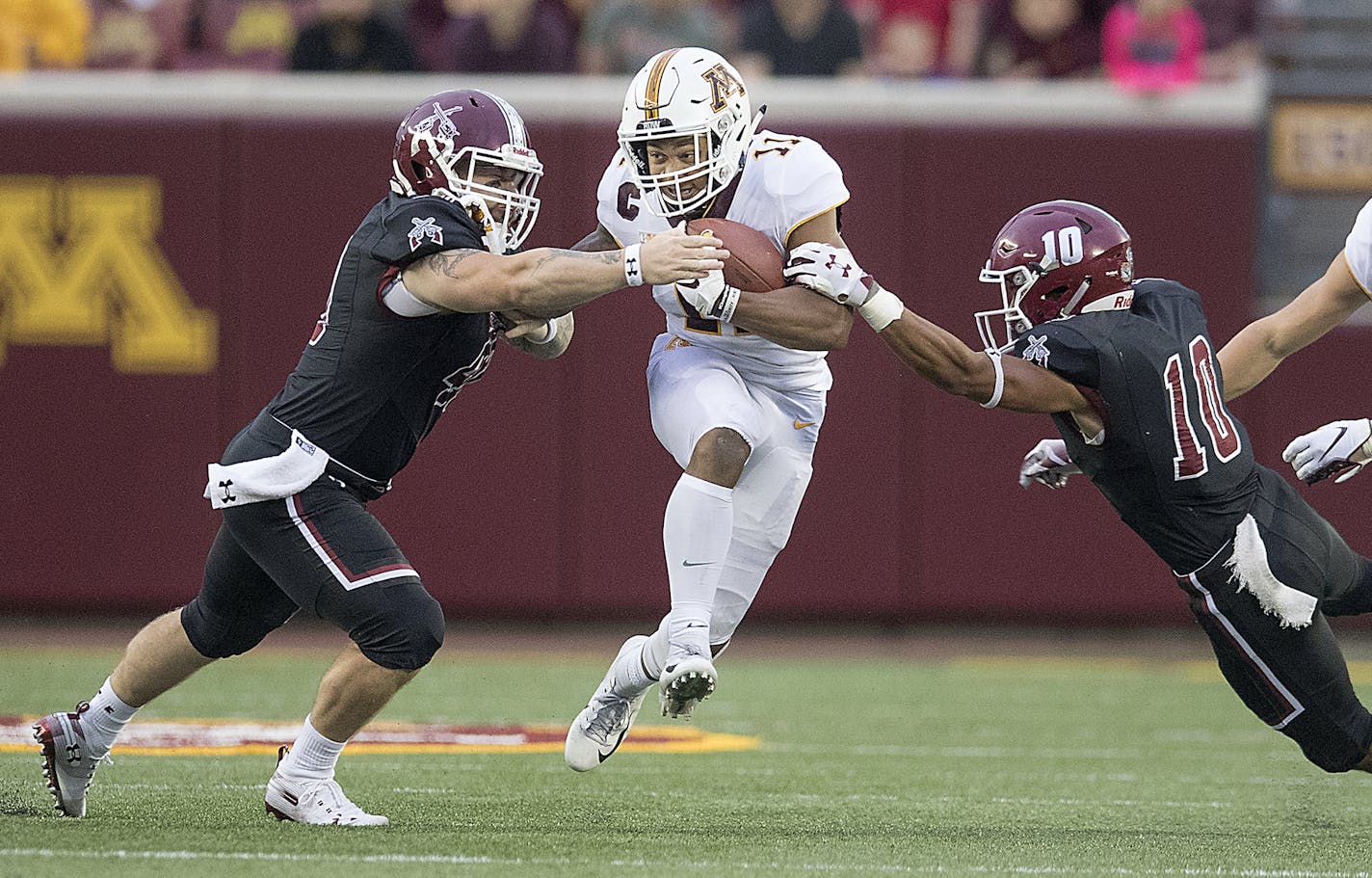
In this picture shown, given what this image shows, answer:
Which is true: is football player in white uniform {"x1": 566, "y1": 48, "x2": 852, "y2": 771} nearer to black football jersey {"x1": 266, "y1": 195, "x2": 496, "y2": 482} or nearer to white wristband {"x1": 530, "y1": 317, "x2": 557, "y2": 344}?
white wristband {"x1": 530, "y1": 317, "x2": 557, "y2": 344}

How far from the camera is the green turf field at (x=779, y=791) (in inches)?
161

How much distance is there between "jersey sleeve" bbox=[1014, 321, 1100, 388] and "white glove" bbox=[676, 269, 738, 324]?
0.69 metres

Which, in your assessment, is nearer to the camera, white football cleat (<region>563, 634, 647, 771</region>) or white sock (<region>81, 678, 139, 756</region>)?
white sock (<region>81, 678, 139, 756</region>)

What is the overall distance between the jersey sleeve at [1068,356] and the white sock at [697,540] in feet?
2.70

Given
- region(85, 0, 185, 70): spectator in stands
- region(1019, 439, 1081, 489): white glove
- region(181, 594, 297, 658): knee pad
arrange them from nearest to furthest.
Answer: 1. region(181, 594, 297, 658): knee pad
2. region(1019, 439, 1081, 489): white glove
3. region(85, 0, 185, 70): spectator in stands

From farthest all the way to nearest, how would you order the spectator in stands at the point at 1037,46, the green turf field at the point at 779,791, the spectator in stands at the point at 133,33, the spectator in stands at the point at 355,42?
the spectator in stands at the point at 133,33
the spectator in stands at the point at 1037,46
the spectator in stands at the point at 355,42
the green turf field at the point at 779,791

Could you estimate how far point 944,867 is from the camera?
4.03m

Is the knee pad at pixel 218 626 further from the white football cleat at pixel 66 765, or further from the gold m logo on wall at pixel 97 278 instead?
the gold m logo on wall at pixel 97 278

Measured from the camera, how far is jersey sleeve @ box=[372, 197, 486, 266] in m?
4.32

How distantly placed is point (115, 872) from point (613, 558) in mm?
5616

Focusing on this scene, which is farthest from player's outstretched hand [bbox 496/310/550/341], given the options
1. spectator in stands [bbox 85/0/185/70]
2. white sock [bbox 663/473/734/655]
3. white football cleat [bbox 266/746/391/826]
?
spectator in stands [bbox 85/0/185/70]

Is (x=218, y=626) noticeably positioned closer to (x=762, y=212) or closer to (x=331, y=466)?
(x=331, y=466)

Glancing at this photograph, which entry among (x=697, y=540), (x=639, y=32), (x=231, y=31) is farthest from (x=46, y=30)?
(x=697, y=540)

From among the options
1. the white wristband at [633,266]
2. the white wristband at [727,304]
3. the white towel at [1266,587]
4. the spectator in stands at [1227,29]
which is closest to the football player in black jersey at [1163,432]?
the white towel at [1266,587]
